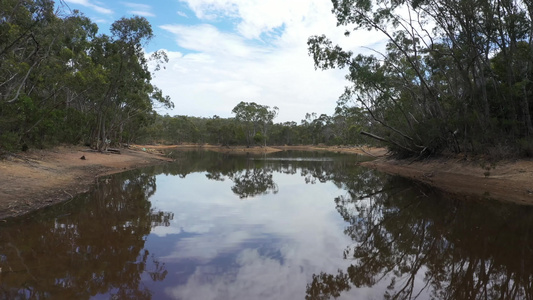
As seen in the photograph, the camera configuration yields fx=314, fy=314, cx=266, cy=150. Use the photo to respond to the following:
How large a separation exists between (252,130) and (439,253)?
261ft

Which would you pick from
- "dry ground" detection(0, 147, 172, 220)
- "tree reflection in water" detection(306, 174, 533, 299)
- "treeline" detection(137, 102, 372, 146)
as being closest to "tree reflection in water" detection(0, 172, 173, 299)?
"dry ground" detection(0, 147, 172, 220)

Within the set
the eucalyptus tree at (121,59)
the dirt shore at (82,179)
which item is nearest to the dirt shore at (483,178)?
the dirt shore at (82,179)

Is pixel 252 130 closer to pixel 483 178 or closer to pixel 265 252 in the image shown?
pixel 483 178

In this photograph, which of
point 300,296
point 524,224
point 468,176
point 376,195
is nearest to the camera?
point 300,296

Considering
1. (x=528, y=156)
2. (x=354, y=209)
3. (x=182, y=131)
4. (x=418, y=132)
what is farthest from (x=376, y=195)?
(x=182, y=131)

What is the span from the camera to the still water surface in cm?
502

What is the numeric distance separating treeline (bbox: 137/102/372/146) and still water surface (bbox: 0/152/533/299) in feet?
166

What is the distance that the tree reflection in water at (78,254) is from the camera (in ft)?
15.7

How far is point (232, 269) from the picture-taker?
5.83 metres

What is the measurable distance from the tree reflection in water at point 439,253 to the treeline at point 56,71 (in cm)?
1293

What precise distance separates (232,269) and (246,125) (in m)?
78.4

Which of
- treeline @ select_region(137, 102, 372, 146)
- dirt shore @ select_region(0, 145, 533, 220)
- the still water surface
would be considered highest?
treeline @ select_region(137, 102, 372, 146)

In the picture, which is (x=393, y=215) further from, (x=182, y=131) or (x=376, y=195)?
(x=182, y=131)

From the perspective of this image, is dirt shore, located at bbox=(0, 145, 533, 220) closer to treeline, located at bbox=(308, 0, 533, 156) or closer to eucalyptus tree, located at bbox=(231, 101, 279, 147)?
treeline, located at bbox=(308, 0, 533, 156)
